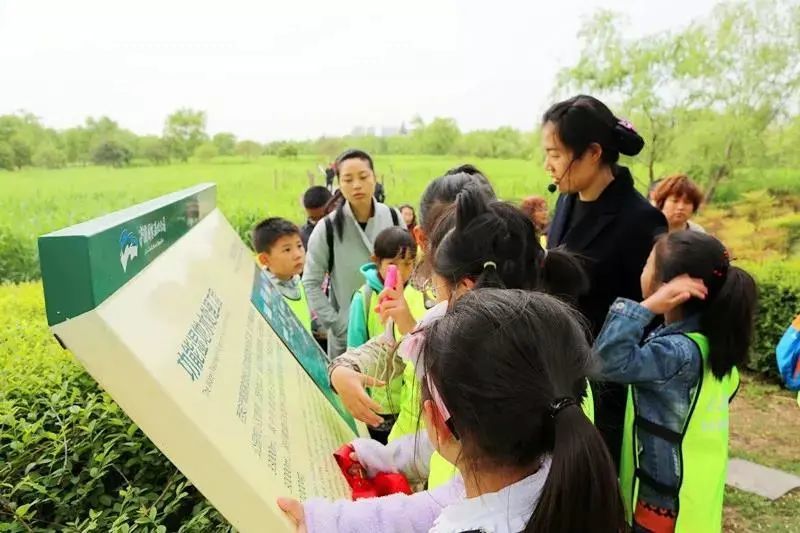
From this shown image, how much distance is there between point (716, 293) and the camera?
197 centimetres

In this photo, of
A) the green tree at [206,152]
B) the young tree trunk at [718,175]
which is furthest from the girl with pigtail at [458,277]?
the young tree trunk at [718,175]

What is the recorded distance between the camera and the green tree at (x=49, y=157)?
6410 mm

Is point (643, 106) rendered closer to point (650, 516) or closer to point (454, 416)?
point (650, 516)

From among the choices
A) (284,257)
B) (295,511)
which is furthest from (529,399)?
(284,257)

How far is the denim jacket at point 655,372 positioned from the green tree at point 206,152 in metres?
7.05

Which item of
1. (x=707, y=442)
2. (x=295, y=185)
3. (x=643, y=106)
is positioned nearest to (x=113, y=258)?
(x=707, y=442)

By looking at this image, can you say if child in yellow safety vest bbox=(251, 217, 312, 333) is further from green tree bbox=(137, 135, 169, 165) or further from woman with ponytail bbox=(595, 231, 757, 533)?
green tree bbox=(137, 135, 169, 165)

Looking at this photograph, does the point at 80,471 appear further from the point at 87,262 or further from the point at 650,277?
the point at 650,277

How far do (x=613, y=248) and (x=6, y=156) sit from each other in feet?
21.0

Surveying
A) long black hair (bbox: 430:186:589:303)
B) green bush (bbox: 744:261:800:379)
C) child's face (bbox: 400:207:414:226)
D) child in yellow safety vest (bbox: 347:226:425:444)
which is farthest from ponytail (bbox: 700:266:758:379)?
green bush (bbox: 744:261:800:379)

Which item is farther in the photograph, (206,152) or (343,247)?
(206,152)

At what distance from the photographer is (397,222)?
3.57 m

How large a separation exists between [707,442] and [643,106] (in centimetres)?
750

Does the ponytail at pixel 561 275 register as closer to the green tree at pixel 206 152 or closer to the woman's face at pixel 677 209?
→ the woman's face at pixel 677 209
